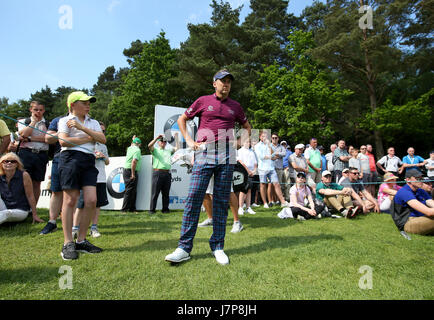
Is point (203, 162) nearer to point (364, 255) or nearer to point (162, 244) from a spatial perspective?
point (162, 244)

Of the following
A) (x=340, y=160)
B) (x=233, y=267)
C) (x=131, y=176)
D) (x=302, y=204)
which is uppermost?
(x=340, y=160)

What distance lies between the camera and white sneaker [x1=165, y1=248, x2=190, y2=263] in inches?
108

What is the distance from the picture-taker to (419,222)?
4.46 metres

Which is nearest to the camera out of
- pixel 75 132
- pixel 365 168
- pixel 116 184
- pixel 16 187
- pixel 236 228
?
pixel 75 132

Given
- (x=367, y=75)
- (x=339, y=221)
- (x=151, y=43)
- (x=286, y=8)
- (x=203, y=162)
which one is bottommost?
(x=339, y=221)

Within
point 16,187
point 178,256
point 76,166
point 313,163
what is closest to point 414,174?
point 313,163

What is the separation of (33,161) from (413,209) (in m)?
7.00

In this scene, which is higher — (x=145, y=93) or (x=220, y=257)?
(x=145, y=93)

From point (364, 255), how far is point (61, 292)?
10.3 feet

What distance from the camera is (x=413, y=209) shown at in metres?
4.66

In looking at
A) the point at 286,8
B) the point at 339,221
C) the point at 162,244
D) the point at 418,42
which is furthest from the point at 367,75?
the point at 162,244

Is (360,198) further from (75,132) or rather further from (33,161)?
(33,161)

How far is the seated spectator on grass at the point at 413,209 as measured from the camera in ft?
14.4
